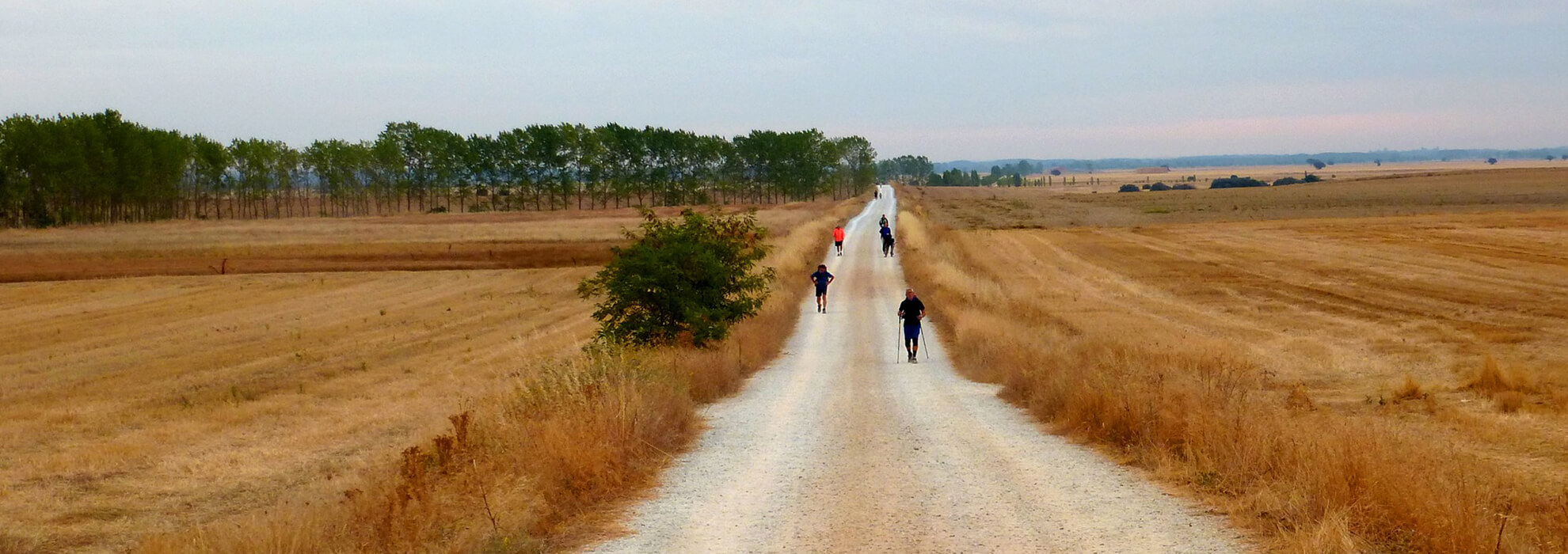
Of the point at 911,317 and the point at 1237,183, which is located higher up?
the point at 1237,183

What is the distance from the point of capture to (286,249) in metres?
64.8

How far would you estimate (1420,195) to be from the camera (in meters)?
97.1

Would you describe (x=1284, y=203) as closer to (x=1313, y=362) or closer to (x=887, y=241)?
(x=887, y=241)

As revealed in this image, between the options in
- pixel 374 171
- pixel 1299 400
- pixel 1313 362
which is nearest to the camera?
pixel 1299 400

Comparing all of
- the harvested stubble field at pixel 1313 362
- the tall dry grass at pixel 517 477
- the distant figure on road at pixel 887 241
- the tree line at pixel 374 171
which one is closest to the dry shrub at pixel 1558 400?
the harvested stubble field at pixel 1313 362

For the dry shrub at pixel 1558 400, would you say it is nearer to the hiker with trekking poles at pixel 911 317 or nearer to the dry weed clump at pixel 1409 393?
the dry weed clump at pixel 1409 393

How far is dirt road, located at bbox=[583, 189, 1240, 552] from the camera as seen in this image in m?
8.56

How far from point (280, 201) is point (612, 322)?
14354cm

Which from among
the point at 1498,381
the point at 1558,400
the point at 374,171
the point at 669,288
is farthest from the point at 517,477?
the point at 374,171

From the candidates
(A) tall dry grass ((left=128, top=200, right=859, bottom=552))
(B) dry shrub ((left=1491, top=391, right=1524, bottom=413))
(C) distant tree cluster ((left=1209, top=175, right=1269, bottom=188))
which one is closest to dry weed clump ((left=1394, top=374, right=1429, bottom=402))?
(B) dry shrub ((left=1491, top=391, right=1524, bottom=413))

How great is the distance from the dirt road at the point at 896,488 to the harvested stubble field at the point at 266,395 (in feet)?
2.97

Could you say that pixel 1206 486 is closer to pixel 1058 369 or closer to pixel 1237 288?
pixel 1058 369

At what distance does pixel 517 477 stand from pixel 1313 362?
699 inches

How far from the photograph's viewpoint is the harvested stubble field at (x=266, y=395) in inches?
418
